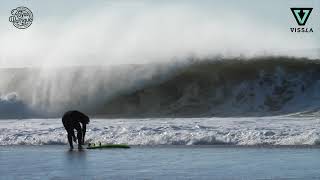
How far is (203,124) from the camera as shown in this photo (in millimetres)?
24469

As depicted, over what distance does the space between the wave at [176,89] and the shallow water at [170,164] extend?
15.6 m

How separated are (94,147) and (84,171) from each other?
7.44 meters

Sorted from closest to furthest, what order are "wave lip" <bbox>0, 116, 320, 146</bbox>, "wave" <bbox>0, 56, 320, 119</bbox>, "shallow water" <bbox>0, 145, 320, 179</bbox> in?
"shallow water" <bbox>0, 145, 320, 179</bbox> < "wave lip" <bbox>0, 116, 320, 146</bbox> < "wave" <bbox>0, 56, 320, 119</bbox>

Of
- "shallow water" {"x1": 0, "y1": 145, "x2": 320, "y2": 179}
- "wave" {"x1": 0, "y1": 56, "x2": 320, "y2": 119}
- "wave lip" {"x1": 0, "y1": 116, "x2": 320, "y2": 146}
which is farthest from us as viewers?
"wave" {"x1": 0, "y1": 56, "x2": 320, "y2": 119}

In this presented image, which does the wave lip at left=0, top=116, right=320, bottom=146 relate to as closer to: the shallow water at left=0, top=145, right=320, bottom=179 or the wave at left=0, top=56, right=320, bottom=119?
the shallow water at left=0, top=145, right=320, bottom=179

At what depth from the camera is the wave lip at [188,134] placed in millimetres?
20025

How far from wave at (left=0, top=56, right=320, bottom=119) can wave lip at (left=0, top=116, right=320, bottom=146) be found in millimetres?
9093

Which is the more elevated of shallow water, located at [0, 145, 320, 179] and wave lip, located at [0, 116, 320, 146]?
wave lip, located at [0, 116, 320, 146]

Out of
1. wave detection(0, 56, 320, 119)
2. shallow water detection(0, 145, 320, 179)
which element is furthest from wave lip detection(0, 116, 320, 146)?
wave detection(0, 56, 320, 119)

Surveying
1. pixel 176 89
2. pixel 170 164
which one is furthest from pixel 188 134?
pixel 176 89

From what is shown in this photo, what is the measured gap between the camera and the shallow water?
11.6 metres

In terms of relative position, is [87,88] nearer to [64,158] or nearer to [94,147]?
[94,147]

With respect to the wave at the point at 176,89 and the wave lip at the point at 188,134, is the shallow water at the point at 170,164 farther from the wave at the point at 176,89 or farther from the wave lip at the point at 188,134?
the wave at the point at 176,89

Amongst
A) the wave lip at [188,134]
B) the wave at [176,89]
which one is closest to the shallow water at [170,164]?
the wave lip at [188,134]
